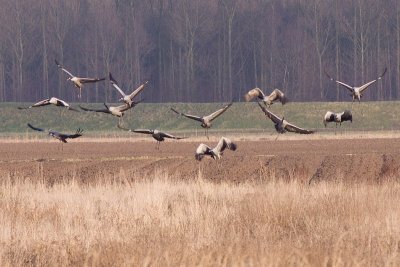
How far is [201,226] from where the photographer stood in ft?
55.6

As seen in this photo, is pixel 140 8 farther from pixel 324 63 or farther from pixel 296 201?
pixel 296 201

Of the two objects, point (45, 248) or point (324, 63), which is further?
point (324, 63)

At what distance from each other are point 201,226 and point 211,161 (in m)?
22.5

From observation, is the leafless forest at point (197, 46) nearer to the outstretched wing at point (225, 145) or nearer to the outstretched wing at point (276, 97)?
the outstretched wing at point (225, 145)

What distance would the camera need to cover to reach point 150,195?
21.5 meters

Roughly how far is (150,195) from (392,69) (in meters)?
81.5

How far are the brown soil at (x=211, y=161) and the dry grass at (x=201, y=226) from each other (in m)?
3.92

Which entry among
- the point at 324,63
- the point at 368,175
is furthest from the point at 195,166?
the point at 324,63

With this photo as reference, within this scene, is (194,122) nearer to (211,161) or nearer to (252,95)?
(211,161)

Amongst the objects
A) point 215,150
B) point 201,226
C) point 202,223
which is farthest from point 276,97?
point 201,226

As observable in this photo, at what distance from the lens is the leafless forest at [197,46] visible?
97.0m

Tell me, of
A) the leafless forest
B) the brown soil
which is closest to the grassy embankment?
the leafless forest

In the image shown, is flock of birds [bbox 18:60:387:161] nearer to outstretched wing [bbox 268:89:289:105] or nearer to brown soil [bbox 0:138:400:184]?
outstretched wing [bbox 268:89:289:105]

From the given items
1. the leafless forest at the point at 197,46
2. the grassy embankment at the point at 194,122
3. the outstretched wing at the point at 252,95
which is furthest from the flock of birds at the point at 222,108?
the leafless forest at the point at 197,46
